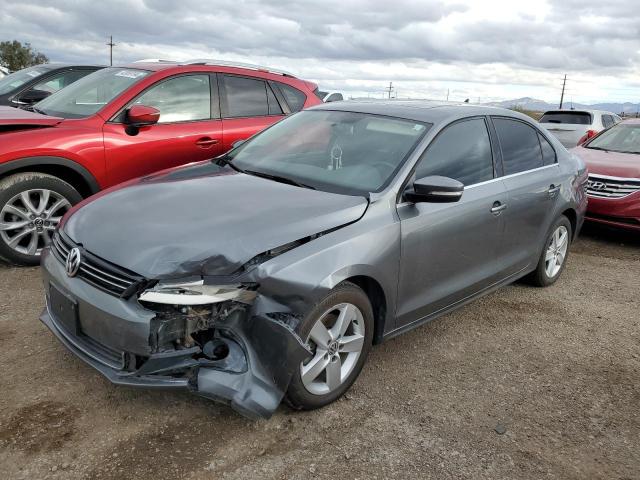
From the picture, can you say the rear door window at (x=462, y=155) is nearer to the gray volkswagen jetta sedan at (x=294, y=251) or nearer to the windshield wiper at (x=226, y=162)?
the gray volkswagen jetta sedan at (x=294, y=251)

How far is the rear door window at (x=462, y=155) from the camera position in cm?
372

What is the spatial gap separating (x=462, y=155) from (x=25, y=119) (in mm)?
3623

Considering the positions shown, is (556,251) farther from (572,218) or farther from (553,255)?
(572,218)

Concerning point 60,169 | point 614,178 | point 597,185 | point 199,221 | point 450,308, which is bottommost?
point 450,308

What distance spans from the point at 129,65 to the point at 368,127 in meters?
3.19

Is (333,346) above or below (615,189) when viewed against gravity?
below

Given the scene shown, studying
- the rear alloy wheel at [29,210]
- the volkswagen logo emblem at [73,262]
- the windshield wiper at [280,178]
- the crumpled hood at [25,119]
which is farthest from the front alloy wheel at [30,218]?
the volkswagen logo emblem at [73,262]

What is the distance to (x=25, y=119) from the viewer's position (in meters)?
4.95

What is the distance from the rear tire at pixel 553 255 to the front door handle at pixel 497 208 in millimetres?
998

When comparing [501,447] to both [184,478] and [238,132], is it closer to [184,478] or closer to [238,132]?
[184,478]

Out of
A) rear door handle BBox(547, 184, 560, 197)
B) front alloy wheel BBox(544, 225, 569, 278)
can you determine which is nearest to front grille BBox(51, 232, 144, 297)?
rear door handle BBox(547, 184, 560, 197)

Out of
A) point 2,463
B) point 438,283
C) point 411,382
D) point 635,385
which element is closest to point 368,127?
point 438,283

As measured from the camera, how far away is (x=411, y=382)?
11.6 ft

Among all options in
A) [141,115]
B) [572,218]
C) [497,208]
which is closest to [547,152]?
[572,218]
